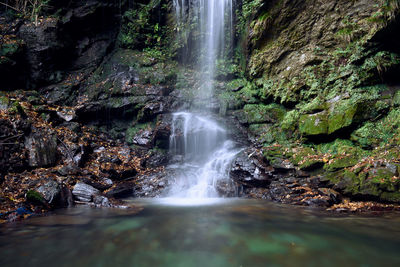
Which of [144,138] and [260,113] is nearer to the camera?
[260,113]

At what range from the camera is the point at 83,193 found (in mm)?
5668

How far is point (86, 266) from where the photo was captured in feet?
7.68

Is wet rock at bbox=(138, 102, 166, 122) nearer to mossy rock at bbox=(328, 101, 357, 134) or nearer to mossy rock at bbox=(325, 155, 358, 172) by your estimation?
mossy rock at bbox=(328, 101, 357, 134)

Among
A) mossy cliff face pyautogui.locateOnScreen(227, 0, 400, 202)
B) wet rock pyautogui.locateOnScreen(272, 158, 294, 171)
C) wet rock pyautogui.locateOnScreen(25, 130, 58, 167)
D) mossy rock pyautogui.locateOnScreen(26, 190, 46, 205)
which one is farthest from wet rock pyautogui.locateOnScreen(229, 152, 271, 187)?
wet rock pyautogui.locateOnScreen(25, 130, 58, 167)

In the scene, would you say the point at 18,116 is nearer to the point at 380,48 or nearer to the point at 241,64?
the point at 241,64

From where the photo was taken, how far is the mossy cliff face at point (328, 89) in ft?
18.4

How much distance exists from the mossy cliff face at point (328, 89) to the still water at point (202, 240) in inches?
74.4

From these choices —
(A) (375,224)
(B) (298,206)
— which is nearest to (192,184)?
(B) (298,206)

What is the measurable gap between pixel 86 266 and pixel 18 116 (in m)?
6.83

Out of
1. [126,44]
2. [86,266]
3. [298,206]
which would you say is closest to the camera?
[86,266]

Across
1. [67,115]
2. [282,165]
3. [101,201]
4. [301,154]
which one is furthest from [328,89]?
[67,115]

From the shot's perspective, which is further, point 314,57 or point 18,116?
point 314,57

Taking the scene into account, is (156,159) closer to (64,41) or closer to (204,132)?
(204,132)

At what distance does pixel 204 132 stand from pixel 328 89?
17.9 ft
